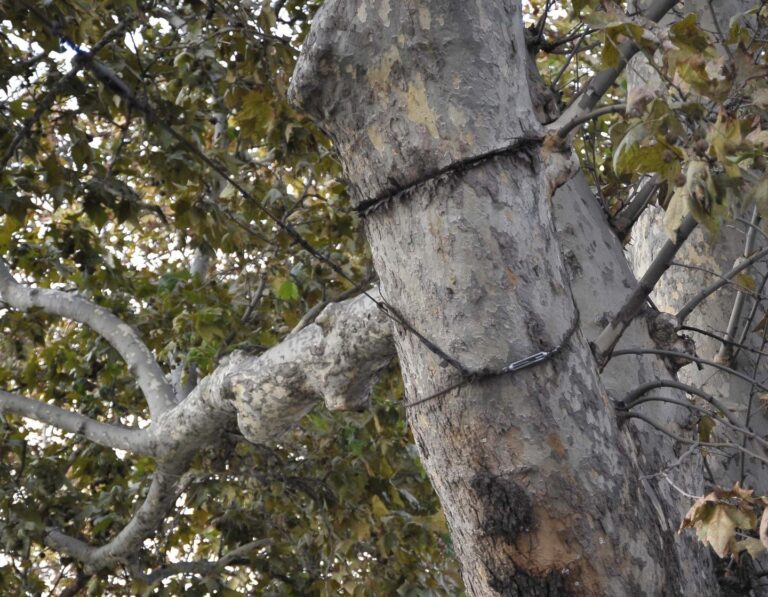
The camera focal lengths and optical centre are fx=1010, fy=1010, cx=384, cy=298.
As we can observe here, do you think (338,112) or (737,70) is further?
(338,112)

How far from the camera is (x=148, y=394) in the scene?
4129 millimetres

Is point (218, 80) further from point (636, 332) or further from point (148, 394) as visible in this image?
point (636, 332)

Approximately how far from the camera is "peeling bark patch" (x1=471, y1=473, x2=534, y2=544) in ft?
6.30

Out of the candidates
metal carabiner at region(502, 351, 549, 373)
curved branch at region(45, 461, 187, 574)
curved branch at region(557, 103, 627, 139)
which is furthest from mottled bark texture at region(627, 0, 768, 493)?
curved branch at region(45, 461, 187, 574)

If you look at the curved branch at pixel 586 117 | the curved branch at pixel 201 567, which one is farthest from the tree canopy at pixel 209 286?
the curved branch at pixel 586 117

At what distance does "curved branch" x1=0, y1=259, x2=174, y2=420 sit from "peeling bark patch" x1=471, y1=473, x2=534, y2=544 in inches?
90.4

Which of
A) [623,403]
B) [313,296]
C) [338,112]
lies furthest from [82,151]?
[623,403]

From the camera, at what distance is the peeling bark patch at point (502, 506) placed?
192 cm

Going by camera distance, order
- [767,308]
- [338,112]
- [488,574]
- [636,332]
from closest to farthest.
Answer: [488,574] → [338,112] → [636,332] → [767,308]

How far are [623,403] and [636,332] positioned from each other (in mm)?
752

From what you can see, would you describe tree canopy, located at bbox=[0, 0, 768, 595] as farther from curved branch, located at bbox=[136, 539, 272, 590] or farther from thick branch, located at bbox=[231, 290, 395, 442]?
thick branch, located at bbox=[231, 290, 395, 442]

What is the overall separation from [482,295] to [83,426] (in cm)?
281

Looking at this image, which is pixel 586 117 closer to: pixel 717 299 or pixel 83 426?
pixel 717 299

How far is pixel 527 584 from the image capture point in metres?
1.95
